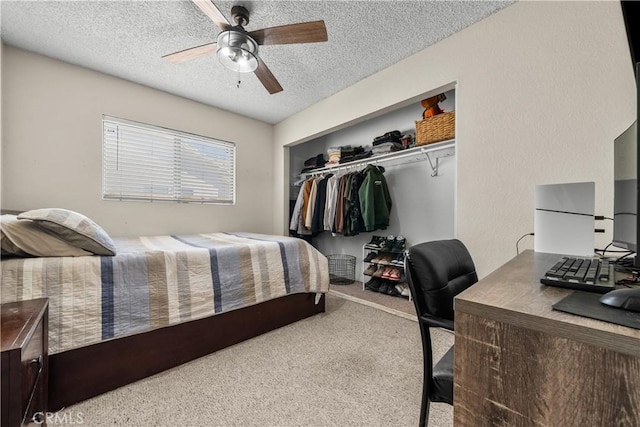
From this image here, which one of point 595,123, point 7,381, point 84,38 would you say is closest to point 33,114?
point 84,38

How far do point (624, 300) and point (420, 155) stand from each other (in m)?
2.60

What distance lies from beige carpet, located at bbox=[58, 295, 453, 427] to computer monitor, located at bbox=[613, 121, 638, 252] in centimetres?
101

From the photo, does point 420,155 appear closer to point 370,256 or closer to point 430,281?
point 370,256

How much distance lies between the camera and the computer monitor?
79 cm

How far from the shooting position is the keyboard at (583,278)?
2.06ft

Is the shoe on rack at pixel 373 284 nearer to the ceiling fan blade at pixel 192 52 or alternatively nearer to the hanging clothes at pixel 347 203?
the hanging clothes at pixel 347 203

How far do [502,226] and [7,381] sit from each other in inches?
93.0

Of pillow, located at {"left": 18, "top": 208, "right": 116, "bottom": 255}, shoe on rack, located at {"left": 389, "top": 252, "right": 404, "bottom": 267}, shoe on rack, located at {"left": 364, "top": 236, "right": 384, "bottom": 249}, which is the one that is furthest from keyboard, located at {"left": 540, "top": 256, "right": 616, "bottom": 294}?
shoe on rack, located at {"left": 364, "top": 236, "right": 384, "bottom": 249}

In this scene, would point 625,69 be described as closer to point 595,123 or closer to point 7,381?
point 595,123

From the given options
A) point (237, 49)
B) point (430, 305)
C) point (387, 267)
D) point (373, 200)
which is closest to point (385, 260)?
point (387, 267)

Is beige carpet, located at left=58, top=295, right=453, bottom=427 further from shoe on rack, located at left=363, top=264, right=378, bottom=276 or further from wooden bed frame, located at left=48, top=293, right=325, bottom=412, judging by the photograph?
shoe on rack, located at left=363, top=264, right=378, bottom=276

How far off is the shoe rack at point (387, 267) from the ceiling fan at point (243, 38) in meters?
2.22

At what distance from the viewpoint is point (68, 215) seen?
1.41 metres

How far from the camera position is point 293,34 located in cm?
162
